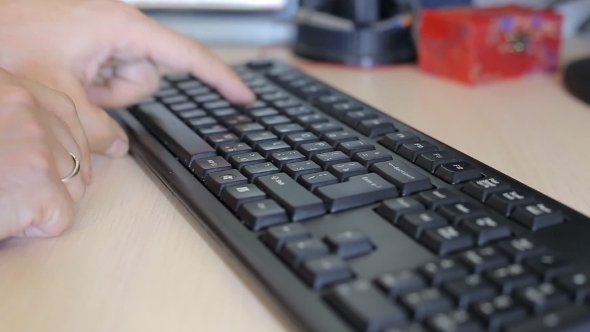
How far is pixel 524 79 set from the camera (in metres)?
0.70

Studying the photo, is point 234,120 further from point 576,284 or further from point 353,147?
point 576,284

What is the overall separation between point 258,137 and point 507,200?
7.4 inches

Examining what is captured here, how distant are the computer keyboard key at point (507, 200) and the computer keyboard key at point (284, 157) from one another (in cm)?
13

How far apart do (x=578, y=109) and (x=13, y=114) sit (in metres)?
0.51

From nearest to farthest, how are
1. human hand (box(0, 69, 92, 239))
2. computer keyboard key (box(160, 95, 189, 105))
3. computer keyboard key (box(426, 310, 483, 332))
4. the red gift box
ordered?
computer keyboard key (box(426, 310, 483, 332)) → human hand (box(0, 69, 92, 239)) → computer keyboard key (box(160, 95, 189, 105)) → the red gift box

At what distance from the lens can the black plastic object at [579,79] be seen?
24.3 inches

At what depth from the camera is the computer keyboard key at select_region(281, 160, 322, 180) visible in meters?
0.39

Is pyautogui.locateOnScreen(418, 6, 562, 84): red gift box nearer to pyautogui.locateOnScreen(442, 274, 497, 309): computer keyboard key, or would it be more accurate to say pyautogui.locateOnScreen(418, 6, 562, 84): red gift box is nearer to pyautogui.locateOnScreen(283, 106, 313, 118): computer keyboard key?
pyautogui.locateOnScreen(283, 106, 313, 118): computer keyboard key

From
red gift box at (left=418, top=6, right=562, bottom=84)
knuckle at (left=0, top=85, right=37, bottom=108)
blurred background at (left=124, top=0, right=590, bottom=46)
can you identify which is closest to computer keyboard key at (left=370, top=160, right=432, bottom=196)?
knuckle at (left=0, top=85, right=37, bottom=108)

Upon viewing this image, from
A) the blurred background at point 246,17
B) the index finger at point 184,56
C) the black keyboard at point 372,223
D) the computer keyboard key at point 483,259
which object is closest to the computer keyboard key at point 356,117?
the black keyboard at point 372,223

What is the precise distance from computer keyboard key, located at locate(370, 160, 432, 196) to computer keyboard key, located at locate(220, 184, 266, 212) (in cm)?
8

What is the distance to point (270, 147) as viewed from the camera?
430 millimetres

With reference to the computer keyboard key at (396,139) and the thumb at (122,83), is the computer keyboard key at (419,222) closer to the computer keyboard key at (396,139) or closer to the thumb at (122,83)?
the computer keyboard key at (396,139)

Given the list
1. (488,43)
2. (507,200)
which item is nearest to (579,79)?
(488,43)
